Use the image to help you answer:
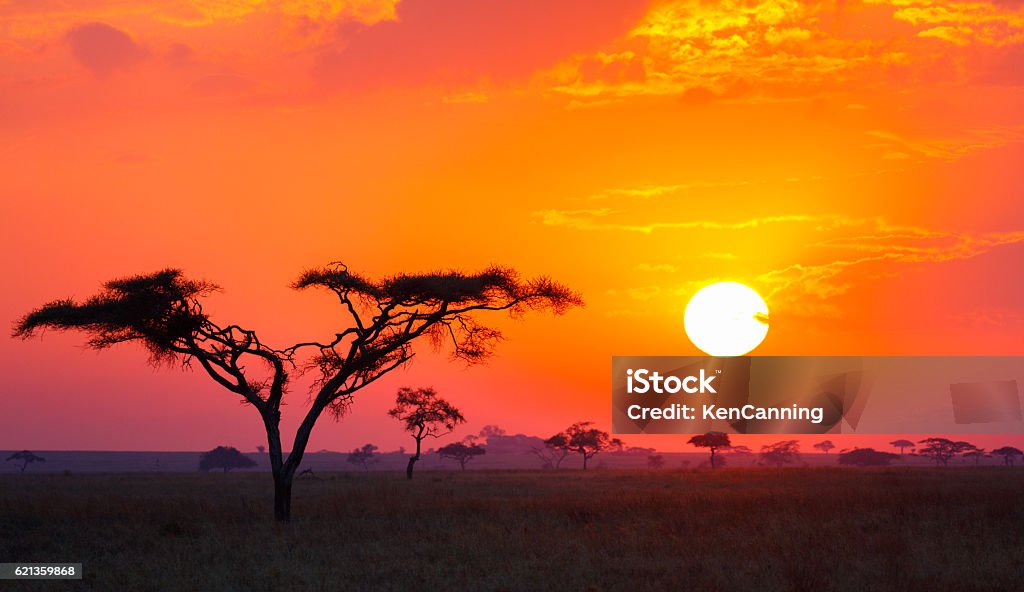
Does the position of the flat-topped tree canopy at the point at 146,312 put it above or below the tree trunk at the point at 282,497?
above

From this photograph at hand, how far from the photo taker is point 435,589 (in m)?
17.9

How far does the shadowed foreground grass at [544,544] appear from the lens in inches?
730

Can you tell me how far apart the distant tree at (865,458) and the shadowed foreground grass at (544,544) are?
158 m

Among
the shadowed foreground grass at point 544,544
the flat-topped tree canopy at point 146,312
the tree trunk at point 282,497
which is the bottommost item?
the shadowed foreground grass at point 544,544

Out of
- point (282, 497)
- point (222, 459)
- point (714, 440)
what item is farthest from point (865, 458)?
point (282, 497)

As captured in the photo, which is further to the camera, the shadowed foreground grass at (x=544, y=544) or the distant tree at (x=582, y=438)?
the distant tree at (x=582, y=438)

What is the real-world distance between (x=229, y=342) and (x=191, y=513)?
5.93 metres

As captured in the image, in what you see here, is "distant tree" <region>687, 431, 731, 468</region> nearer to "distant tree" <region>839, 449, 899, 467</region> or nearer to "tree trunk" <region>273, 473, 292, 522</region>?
"distant tree" <region>839, 449, 899, 467</region>

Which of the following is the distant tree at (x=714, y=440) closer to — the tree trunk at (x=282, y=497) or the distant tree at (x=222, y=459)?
the distant tree at (x=222, y=459)

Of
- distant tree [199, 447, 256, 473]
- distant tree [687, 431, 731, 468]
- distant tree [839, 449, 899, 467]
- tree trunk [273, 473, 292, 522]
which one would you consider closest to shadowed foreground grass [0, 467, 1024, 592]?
tree trunk [273, 473, 292, 522]

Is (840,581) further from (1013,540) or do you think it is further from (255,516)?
(255,516)

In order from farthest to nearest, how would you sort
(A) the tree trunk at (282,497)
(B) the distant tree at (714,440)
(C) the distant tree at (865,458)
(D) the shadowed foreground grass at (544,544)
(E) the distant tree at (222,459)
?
(C) the distant tree at (865,458) → (E) the distant tree at (222,459) → (B) the distant tree at (714,440) → (A) the tree trunk at (282,497) → (D) the shadowed foreground grass at (544,544)

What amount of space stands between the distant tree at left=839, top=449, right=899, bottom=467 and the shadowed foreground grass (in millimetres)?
157513

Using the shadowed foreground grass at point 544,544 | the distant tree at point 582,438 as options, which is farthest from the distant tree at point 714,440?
the shadowed foreground grass at point 544,544
